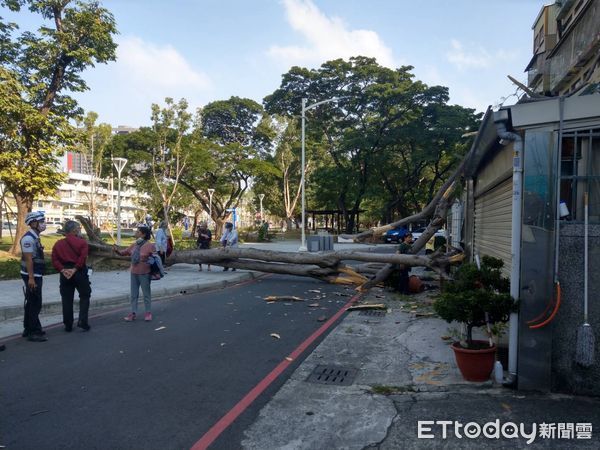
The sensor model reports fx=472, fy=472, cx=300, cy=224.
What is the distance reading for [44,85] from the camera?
18.5 metres

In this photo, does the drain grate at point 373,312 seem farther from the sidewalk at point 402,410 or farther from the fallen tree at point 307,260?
the sidewalk at point 402,410

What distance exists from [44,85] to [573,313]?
779 inches

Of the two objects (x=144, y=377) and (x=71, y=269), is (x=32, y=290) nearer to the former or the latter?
(x=71, y=269)

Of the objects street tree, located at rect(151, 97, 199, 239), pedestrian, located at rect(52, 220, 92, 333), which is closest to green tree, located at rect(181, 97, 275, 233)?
street tree, located at rect(151, 97, 199, 239)

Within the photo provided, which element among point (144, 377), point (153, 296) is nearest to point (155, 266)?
point (153, 296)

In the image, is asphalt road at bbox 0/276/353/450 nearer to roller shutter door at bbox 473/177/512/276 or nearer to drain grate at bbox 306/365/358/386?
drain grate at bbox 306/365/358/386

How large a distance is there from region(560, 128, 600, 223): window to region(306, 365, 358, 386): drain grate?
2933mm

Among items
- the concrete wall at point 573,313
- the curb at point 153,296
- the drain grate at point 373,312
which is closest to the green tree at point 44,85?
the curb at point 153,296

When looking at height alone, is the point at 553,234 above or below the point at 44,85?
below

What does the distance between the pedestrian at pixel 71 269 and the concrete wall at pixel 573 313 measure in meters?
6.72

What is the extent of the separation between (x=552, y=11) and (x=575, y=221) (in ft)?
53.6

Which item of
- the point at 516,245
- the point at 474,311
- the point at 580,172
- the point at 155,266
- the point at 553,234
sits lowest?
the point at 474,311

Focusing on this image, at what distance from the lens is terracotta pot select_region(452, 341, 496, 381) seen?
502 centimetres

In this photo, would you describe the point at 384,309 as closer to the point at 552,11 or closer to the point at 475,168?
the point at 475,168
